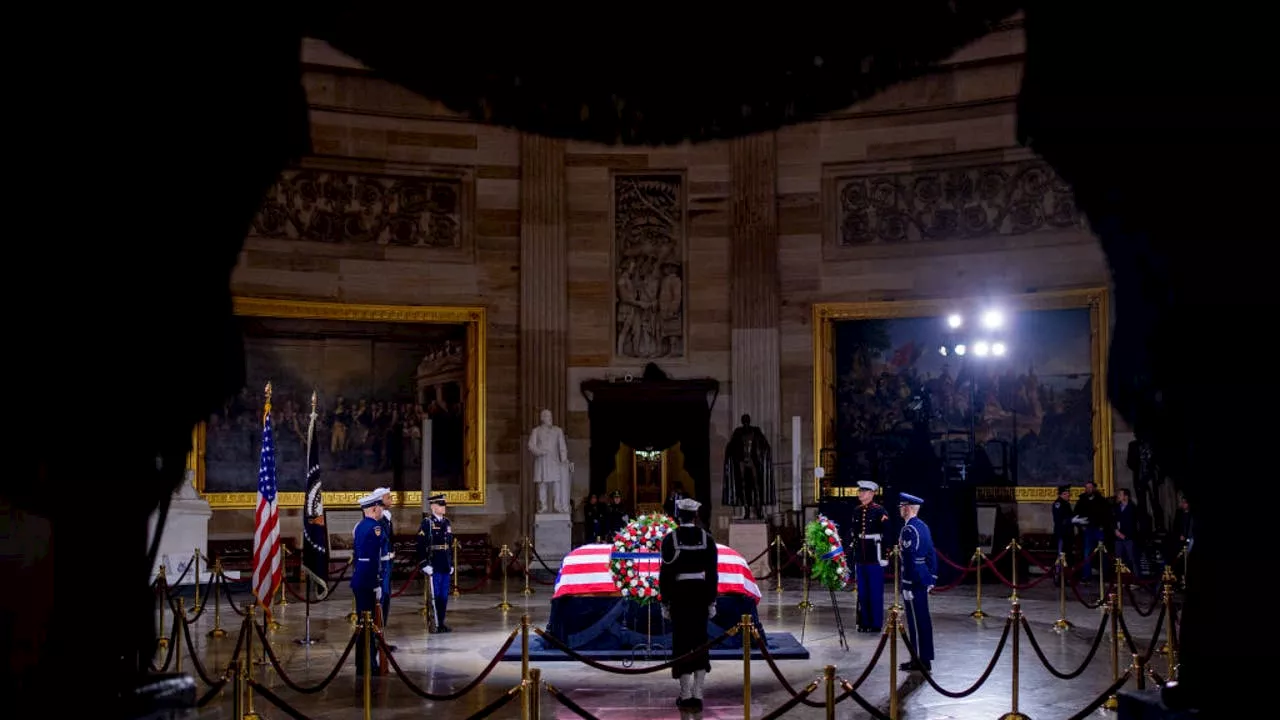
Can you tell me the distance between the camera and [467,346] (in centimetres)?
2412

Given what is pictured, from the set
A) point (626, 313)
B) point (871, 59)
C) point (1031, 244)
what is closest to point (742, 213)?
point (626, 313)

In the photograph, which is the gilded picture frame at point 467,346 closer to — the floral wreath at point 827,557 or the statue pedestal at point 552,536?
the statue pedestal at point 552,536

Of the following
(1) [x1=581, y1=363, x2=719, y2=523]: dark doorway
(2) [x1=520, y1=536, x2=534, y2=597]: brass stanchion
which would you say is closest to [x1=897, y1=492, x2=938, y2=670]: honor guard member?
(2) [x1=520, y1=536, x2=534, y2=597]: brass stanchion

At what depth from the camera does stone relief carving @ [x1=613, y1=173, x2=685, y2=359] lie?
2470 centimetres

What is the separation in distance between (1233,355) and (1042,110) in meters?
1.37

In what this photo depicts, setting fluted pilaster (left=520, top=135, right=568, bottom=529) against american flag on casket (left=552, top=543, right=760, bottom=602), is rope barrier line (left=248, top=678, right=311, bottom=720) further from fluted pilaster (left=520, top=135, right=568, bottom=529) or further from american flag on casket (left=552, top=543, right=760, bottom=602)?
fluted pilaster (left=520, top=135, right=568, bottom=529)

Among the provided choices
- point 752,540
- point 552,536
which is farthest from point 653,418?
point 752,540

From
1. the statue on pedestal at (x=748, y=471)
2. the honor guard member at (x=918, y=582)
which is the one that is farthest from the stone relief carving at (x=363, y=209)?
the honor guard member at (x=918, y=582)

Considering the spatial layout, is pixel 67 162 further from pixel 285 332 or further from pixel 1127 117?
pixel 285 332

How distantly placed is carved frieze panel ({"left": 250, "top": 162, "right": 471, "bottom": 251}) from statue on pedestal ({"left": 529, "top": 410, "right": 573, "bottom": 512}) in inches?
164

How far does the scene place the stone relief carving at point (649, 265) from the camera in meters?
24.7

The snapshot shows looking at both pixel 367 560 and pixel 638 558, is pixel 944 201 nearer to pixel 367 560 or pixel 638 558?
pixel 638 558

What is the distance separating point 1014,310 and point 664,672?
42.1 ft

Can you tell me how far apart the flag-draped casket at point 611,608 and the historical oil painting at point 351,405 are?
10.2 metres
